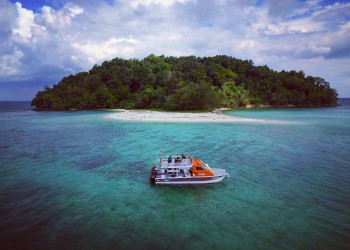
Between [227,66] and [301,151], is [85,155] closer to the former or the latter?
[301,151]

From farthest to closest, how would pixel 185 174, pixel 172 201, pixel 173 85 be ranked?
pixel 173 85, pixel 185 174, pixel 172 201

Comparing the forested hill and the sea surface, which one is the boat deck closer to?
the sea surface

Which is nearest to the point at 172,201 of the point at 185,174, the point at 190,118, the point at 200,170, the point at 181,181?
the point at 181,181

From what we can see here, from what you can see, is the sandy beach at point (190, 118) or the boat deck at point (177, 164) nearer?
the boat deck at point (177, 164)

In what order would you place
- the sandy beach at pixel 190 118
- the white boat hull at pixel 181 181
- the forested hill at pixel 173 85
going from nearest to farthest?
the white boat hull at pixel 181 181
the sandy beach at pixel 190 118
the forested hill at pixel 173 85

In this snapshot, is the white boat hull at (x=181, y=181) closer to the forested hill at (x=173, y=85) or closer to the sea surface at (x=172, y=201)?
the sea surface at (x=172, y=201)

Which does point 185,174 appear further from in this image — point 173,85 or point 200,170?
point 173,85

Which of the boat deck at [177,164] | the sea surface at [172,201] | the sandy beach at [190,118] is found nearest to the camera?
the sea surface at [172,201]

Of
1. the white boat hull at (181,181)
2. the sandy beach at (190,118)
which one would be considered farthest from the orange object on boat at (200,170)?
the sandy beach at (190,118)
